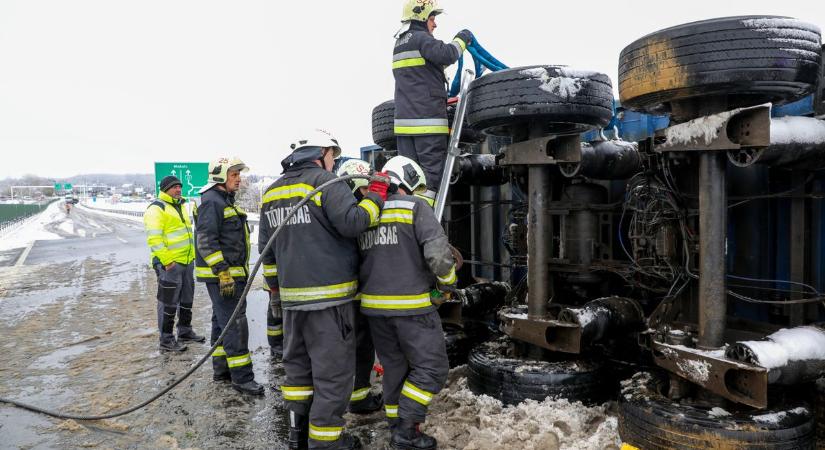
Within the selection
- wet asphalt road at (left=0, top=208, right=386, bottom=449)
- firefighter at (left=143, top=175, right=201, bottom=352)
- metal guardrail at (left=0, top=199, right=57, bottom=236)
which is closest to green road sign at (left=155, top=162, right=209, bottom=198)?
wet asphalt road at (left=0, top=208, right=386, bottom=449)

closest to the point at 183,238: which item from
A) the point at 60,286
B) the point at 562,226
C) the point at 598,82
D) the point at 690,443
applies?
the point at 562,226

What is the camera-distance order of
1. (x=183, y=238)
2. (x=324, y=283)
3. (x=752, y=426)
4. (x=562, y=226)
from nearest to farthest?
(x=752, y=426), (x=324, y=283), (x=562, y=226), (x=183, y=238)

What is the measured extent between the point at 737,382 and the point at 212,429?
3330 millimetres

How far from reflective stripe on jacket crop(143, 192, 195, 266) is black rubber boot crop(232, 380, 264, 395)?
7.67 feet

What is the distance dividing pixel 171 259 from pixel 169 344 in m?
0.94

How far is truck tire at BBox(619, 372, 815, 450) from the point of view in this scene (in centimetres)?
286

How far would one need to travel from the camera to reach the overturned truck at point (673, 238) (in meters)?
2.93

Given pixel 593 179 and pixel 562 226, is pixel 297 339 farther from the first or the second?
pixel 593 179

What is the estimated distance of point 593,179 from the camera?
15.8 feet

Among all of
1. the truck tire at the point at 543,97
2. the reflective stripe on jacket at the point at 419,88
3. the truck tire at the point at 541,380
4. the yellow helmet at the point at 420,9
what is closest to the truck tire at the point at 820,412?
the truck tire at the point at 541,380

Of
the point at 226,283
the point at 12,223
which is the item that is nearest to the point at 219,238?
the point at 226,283

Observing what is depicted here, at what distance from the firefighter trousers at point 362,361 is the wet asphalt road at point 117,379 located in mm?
192

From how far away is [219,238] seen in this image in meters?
5.13

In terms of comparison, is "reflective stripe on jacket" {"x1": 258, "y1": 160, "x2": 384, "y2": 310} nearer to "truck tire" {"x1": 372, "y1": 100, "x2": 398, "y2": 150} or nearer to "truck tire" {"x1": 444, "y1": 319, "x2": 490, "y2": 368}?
"truck tire" {"x1": 444, "y1": 319, "x2": 490, "y2": 368}
